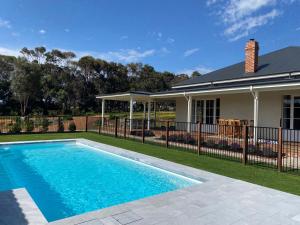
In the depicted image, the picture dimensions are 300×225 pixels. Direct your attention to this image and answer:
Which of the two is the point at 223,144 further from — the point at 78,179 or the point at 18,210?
the point at 18,210

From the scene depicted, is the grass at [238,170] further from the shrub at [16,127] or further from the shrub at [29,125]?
the shrub at [16,127]

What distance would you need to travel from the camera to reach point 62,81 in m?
47.9

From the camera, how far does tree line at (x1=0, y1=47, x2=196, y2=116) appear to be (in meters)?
38.9

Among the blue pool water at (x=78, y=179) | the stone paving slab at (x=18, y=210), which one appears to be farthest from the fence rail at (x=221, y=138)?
the stone paving slab at (x=18, y=210)

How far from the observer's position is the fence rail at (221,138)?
342 inches

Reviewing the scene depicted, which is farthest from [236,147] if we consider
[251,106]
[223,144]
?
[251,106]

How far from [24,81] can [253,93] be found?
3398cm

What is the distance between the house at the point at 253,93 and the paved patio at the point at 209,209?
6833mm

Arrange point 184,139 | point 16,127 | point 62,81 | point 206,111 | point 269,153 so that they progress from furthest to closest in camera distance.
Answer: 1. point 62,81
2. point 206,111
3. point 16,127
4. point 184,139
5. point 269,153

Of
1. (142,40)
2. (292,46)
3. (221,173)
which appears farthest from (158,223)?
(142,40)

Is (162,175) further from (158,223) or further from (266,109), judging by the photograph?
(266,109)

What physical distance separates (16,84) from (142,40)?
19008 millimetres

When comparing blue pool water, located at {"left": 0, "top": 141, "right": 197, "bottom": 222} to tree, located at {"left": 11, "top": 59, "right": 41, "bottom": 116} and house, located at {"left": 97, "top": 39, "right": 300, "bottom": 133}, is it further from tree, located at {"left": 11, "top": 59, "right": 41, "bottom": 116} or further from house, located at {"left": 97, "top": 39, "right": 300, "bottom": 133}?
tree, located at {"left": 11, "top": 59, "right": 41, "bottom": 116}

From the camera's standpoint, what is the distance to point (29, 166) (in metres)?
9.65
